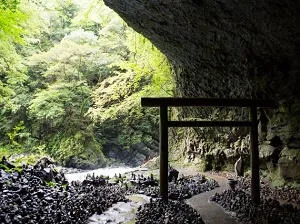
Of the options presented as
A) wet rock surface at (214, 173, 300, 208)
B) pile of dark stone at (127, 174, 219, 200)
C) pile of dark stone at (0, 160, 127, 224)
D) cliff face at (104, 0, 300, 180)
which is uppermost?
cliff face at (104, 0, 300, 180)

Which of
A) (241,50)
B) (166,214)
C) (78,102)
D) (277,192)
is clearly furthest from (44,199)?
(78,102)

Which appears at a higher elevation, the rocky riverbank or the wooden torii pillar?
the wooden torii pillar

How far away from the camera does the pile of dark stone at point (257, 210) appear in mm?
5820

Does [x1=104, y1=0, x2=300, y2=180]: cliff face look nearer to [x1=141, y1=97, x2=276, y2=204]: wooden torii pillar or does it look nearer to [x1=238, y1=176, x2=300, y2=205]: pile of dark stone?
[x1=238, y1=176, x2=300, y2=205]: pile of dark stone

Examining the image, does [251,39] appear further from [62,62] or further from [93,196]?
[62,62]

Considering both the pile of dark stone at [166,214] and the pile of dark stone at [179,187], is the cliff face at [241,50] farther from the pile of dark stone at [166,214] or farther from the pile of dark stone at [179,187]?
the pile of dark stone at [166,214]

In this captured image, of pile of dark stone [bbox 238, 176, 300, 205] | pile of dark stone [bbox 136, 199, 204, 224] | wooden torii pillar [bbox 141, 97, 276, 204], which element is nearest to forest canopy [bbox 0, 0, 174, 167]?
pile of dark stone [bbox 238, 176, 300, 205]

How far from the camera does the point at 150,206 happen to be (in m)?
6.68

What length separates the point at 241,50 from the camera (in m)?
9.02

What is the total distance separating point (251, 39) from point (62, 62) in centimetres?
1212

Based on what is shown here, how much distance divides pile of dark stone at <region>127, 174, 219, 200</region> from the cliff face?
1.88 m

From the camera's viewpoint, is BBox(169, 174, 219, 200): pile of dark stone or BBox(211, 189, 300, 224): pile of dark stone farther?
BBox(169, 174, 219, 200): pile of dark stone

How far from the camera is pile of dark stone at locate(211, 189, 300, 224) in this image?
19.1 ft

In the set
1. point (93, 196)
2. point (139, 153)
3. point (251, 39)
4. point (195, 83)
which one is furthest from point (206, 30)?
point (139, 153)
